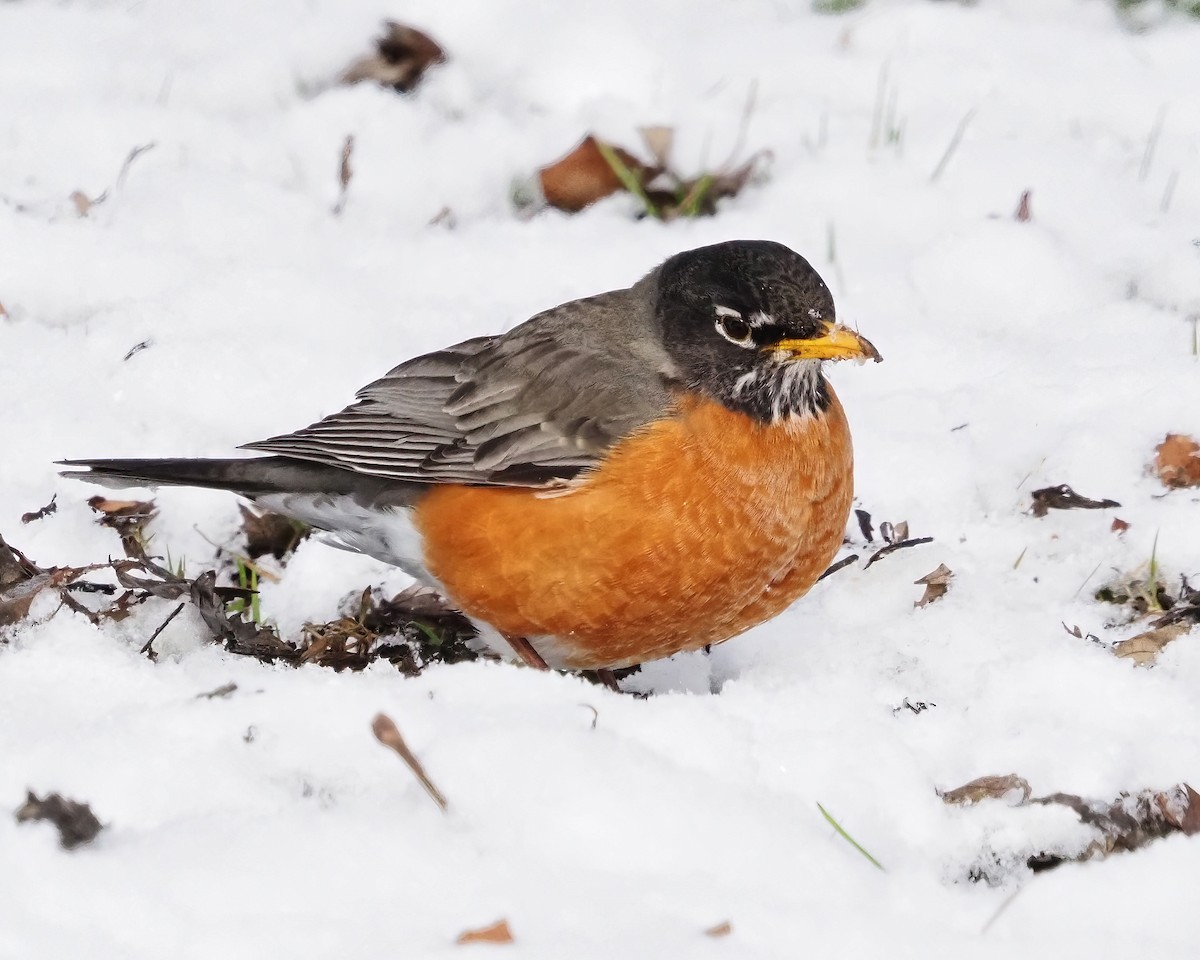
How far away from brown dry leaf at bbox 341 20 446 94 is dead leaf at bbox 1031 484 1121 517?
3.64 m

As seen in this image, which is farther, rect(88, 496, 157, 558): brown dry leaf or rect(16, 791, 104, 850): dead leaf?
rect(88, 496, 157, 558): brown dry leaf

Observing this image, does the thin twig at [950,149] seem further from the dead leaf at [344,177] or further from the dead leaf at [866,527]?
the dead leaf at [344,177]

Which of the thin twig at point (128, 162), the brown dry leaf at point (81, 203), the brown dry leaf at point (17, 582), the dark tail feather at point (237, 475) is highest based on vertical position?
the thin twig at point (128, 162)

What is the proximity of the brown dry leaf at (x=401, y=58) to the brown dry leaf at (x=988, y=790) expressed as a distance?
4593 mm

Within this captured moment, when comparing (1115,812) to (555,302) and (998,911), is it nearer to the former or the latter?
(998,911)

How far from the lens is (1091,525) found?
465 cm

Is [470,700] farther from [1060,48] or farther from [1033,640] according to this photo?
[1060,48]

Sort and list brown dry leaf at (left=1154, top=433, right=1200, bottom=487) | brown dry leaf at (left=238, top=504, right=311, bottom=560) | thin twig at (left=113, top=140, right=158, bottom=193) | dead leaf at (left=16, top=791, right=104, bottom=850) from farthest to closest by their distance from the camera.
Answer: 1. thin twig at (left=113, top=140, right=158, bottom=193)
2. brown dry leaf at (left=238, top=504, right=311, bottom=560)
3. brown dry leaf at (left=1154, top=433, right=1200, bottom=487)
4. dead leaf at (left=16, top=791, right=104, bottom=850)

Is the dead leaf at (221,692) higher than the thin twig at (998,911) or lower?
lower

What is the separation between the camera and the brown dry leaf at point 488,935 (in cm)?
272

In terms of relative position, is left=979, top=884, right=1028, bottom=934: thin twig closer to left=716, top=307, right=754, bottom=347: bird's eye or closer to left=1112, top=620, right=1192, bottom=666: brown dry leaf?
left=1112, top=620, right=1192, bottom=666: brown dry leaf

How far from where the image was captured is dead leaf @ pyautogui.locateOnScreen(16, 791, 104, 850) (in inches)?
117

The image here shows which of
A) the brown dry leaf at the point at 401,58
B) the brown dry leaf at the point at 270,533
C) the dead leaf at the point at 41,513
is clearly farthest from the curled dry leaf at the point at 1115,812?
the brown dry leaf at the point at 401,58

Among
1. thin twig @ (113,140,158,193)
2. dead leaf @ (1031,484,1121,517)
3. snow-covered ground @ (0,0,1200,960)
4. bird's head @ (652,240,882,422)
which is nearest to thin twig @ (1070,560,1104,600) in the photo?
snow-covered ground @ (0,0,1200,960)
